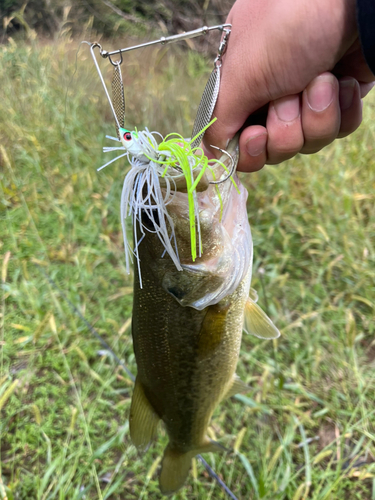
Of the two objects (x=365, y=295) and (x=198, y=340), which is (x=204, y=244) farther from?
(x=365, y=295)

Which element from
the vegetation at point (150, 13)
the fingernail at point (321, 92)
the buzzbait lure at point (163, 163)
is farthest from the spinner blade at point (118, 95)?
the vegetation at point (150, 13)

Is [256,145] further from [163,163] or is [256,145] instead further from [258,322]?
[258,322]

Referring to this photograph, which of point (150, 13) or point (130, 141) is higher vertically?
point (150, 13)

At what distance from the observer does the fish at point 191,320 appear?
35.4 inches

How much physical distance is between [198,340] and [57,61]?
131 inches

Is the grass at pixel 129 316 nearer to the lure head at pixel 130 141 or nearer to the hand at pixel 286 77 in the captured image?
the hand at pixel 286 77

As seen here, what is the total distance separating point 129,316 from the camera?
7.49ft

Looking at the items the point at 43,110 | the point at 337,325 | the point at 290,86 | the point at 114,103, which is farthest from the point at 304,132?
the point at 43,110

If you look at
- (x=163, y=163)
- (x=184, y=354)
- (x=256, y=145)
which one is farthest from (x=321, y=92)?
(x=184, y=354)

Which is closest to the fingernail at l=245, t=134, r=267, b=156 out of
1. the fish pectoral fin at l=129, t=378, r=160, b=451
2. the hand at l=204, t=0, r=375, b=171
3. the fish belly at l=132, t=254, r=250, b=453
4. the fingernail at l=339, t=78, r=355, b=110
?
the hand at l=204, t=0, r=375, b=171

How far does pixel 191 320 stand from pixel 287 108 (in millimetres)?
700

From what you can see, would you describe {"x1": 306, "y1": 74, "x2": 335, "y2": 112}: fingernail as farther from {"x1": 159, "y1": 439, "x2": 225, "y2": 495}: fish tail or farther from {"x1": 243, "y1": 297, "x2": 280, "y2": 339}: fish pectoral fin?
{"x1": 159, "y1": 439, "x2": 225, "y2": 495}: fish tail

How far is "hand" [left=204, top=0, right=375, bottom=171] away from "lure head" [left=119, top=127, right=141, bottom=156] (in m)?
0.25

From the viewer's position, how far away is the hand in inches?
28.4
